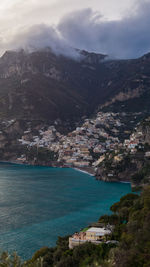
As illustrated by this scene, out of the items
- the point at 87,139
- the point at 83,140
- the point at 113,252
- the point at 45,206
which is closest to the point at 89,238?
the point at 113,252

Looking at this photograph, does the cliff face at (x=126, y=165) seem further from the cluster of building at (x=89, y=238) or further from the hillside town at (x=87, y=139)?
the cluster of building at (x=89, y=238)

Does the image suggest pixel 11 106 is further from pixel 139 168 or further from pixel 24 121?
pixel 139 168

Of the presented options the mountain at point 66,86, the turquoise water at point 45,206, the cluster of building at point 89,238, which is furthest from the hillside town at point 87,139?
the cluster of building at point 89,238

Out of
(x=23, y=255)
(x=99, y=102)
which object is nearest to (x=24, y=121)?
(x=99, y=102)

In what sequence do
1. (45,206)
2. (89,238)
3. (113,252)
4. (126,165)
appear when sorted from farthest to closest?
1. (126,165)
2. (45,206)
3. (89,238)
4. (113,252)

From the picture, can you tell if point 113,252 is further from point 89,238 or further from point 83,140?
point 83,140

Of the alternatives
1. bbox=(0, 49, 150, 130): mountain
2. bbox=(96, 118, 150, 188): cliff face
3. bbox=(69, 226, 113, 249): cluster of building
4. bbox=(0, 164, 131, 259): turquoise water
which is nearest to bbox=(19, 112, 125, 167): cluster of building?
bbox=(0, 49, 150, 130): mountain
